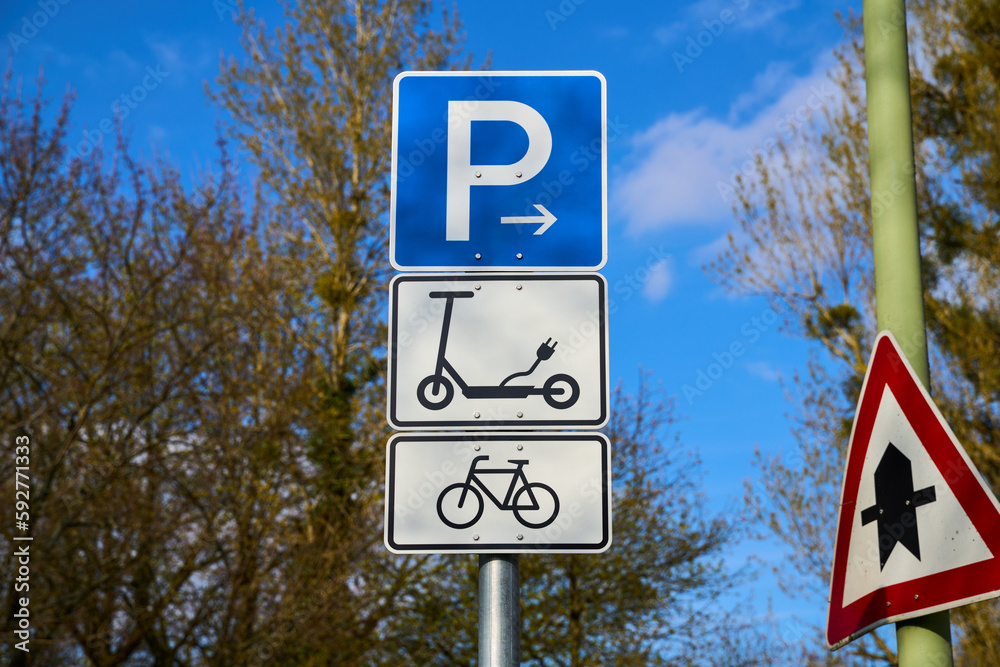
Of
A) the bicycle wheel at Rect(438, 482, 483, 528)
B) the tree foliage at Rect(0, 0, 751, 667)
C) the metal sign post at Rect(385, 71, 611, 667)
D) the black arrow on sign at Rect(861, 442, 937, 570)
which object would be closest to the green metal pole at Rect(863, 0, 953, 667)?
the black arrow on sign at Rect(861, 442, 937, 570)

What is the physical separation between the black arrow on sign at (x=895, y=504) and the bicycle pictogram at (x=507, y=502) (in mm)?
865

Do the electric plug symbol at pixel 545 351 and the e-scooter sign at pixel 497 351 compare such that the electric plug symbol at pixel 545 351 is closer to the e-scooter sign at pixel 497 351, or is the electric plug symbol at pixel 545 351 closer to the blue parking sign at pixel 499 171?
the e-scooter sign at pixel 497 351

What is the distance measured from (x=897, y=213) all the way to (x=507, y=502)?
135 centimetres

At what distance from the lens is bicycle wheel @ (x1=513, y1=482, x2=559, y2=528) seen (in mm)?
2047

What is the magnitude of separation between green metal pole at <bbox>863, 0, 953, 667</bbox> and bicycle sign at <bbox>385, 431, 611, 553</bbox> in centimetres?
85

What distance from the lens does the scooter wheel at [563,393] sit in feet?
7.00

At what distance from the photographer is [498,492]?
6.79ft

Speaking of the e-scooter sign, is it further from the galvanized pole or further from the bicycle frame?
the galvanized pole

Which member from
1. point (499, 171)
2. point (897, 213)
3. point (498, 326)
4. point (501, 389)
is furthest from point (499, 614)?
point (897, 213)

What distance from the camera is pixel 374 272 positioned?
18109mm

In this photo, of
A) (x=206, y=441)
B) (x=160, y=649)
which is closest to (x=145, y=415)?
(x=206, y=441)

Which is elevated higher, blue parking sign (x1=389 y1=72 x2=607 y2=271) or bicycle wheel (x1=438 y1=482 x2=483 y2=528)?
blue parking sign (x1=389 y1=72 x2=607 y2=271)

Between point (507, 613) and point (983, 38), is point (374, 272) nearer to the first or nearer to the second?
point (983, 38)

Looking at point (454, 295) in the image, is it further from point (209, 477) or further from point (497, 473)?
point (209, 477)
